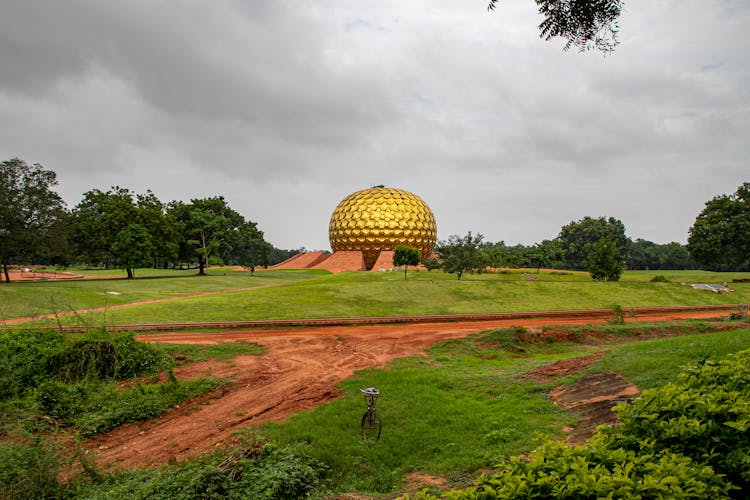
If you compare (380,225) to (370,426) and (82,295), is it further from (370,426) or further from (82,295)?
(370,426)

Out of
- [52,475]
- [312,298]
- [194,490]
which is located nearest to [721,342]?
[194,490]

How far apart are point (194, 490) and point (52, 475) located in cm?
225

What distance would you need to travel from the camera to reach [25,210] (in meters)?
29.2

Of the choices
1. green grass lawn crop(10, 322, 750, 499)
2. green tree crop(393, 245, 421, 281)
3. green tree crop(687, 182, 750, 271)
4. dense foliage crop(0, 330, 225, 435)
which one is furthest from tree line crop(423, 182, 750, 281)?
dense foliage crop(0, 330, 225, 435)

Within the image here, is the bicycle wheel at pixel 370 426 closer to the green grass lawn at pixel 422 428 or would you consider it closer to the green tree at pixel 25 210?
the green grass lawn at pixel 422 428

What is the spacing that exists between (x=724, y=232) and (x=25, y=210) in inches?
Answer: 2348

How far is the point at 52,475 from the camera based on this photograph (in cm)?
580

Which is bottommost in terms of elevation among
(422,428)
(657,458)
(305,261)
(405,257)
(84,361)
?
(422,428)

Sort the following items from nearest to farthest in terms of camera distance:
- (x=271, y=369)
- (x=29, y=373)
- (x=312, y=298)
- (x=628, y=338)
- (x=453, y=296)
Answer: (x=29, y=373) → (x=271, y=369) → (x=628, y=338) → (x=312, y=298) → (x=453, y=296)

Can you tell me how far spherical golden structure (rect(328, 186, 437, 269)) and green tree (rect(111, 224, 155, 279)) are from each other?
32.5 meters

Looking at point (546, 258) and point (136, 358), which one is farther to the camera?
point (546, 258)

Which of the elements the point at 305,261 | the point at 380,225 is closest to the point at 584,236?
the point at 380,225

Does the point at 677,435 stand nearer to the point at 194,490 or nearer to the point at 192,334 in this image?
the point at 194,490

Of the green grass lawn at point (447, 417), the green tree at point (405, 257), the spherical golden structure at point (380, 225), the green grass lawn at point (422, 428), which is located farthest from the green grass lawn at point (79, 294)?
the spherical golden structure at point (380, 225)
